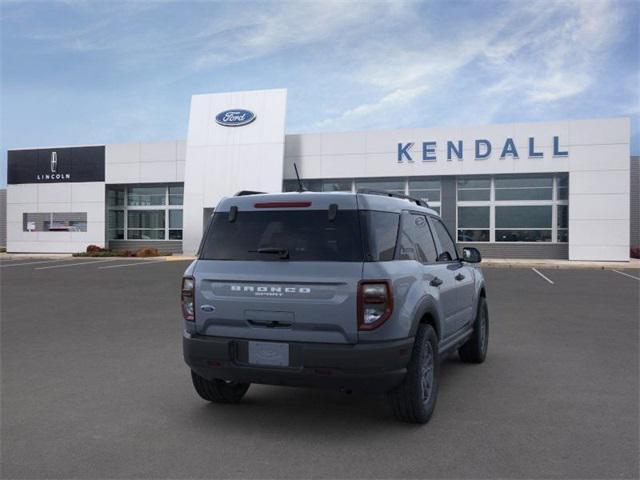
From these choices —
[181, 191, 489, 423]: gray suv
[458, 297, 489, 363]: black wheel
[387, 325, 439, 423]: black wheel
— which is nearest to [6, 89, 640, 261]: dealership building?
[458, 297, 489, 363]: black wheel

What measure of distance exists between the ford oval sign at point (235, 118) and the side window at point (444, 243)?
2534cm

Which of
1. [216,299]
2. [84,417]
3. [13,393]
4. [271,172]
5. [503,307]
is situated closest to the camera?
[216,299]

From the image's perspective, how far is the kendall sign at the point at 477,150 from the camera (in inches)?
1100

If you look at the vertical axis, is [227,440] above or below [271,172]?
below

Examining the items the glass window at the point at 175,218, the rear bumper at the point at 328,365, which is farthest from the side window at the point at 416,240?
the glass window at the point at 175,218

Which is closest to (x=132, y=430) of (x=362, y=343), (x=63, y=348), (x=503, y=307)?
(x=362, y=343)

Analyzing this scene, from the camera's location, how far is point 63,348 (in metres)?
7.81

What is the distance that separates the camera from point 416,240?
5.27 metres

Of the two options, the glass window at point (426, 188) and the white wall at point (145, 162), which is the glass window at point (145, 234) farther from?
the glass window at point (426, 188)

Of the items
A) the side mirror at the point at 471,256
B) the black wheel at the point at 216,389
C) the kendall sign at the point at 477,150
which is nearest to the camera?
the black wheel at the point at 216,389

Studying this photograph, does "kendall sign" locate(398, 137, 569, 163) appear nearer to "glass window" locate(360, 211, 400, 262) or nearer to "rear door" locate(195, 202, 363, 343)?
"glass window" locate(360, 211, 400, 262)

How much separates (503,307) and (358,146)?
19581mm

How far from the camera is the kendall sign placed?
27.9 metres

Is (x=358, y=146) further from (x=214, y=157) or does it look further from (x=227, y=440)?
(x=227, y=440)
